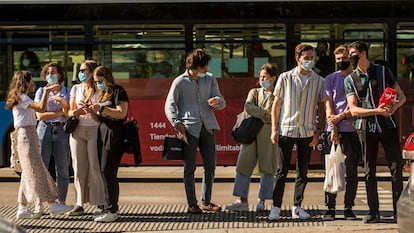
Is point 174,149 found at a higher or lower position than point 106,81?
lower

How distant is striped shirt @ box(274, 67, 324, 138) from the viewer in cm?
966

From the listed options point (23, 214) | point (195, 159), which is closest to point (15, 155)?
point (23, 214)

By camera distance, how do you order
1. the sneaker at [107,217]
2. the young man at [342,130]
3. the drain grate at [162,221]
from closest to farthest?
the drain grate at [162,221] < the young man at [342,130] < the sneaker at [107,217]

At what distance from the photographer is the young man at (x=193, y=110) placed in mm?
10281

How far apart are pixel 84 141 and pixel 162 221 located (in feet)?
4.08

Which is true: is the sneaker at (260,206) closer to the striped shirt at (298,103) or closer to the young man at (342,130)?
the young man at (342,130)

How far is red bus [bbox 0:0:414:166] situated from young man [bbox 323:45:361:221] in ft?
13.2

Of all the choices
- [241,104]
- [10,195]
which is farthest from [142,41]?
[10,195]

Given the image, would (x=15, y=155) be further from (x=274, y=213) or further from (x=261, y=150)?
(x=274, y=213)

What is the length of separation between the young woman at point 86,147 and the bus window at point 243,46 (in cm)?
401

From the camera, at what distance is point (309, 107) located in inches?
382

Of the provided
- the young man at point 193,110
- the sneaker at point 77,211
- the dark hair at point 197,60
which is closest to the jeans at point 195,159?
the young man at point 193,110

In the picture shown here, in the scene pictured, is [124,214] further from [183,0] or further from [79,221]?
[183,0]

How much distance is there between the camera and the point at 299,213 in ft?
32.2
